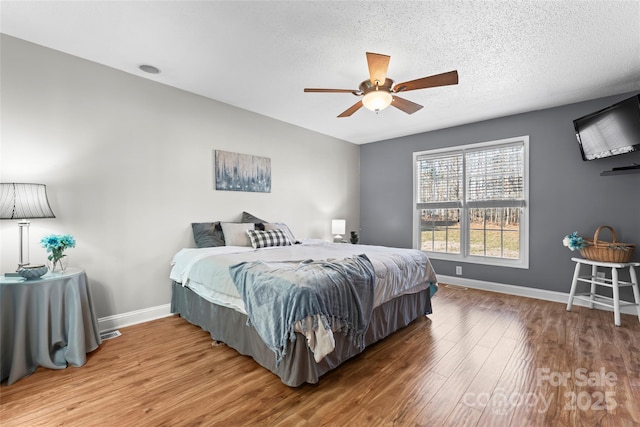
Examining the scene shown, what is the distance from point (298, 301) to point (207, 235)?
2092mm

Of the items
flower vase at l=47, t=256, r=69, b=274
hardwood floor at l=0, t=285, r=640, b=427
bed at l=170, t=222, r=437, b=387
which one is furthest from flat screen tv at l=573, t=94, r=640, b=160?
flower vase at l=47, t=256, r=69, b=274

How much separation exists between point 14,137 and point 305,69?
8.81 ft

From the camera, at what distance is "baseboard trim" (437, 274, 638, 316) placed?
3594 millimetres

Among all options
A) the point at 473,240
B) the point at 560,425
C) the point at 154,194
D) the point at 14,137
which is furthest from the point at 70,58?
the point at 473,240

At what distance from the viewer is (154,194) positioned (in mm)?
3234

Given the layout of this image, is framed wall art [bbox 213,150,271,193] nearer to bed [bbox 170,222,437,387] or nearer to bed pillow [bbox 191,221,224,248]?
bed pillow [bbox 191,221,224,248]

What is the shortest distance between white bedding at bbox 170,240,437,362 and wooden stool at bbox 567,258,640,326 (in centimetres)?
179

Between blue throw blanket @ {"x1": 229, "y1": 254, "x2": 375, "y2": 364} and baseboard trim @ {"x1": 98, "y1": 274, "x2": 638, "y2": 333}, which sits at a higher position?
blue throw blanket @ {"x1": 229, "y1": 254, "x2": 375, "y2": 364}

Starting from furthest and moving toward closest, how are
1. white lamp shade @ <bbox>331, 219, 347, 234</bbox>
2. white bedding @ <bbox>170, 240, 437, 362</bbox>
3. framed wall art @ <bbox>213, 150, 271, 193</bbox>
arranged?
white lamp shade @ <bbox>331, 219, 347, 234</bbox> < framed wall art @ <bbox>213, 150, 271, 193</bbox> < white bedding @ <bbox>170, 240, 437, 362</bbox>

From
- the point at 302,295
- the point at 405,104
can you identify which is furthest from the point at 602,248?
the point at 302,295

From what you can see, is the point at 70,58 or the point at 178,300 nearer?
the point at 70,58

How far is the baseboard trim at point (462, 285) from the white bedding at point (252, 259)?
471 millimetres

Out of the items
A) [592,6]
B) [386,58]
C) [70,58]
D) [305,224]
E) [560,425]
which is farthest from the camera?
[305,224]

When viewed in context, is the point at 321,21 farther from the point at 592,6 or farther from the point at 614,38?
the point at 614,38
